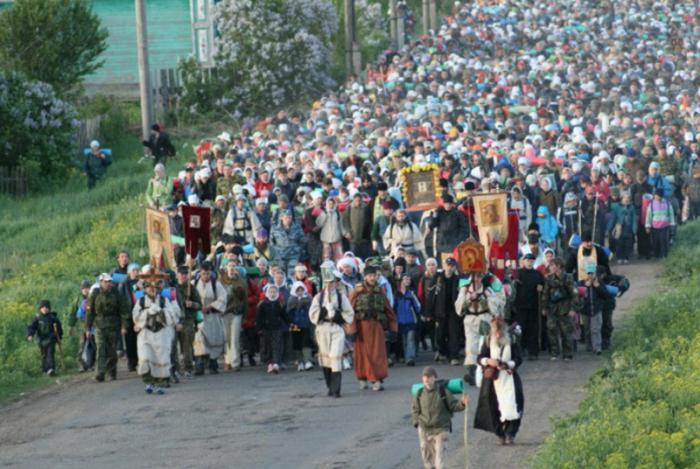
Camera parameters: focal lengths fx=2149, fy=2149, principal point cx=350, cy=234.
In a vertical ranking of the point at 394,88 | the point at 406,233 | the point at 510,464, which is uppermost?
the point at 394,88

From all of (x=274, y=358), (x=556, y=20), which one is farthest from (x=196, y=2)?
(x=274, y=358)

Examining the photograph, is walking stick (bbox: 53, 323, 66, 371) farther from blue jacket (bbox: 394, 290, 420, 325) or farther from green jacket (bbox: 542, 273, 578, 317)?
green jacket (bbox: 542, 273, 578, 317)

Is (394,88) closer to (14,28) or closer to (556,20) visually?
(14,28)

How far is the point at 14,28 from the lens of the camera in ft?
153

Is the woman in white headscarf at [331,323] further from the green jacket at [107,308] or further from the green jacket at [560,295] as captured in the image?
the green jacket at [560,295]

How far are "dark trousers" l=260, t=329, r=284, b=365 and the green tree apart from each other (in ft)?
67.9

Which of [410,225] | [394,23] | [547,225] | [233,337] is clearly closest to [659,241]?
[547,225]

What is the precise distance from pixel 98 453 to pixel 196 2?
111 ft

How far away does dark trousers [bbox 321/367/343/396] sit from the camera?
24.3 meters

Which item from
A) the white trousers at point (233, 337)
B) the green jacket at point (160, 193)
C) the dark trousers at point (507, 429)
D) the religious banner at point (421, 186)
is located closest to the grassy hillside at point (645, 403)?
the dark trousers at point (507, 429)

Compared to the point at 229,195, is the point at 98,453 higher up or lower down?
lower down

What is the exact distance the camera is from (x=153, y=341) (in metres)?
25.3

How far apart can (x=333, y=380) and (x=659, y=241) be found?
11966 mm

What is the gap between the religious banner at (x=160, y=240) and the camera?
2764cm
